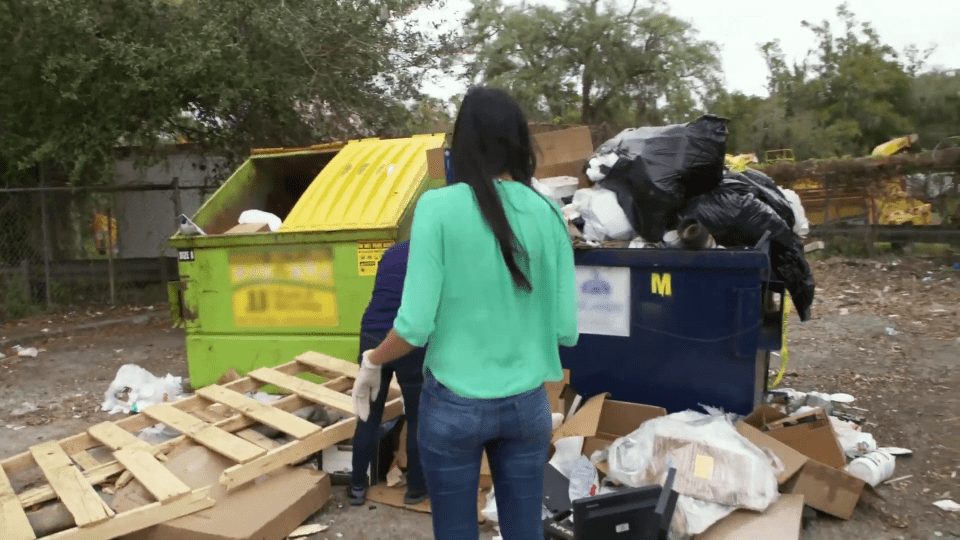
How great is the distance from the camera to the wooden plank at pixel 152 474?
9.53 feet

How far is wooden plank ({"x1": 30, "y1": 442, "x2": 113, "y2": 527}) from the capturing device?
2.75 metres

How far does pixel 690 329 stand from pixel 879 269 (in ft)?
29.3

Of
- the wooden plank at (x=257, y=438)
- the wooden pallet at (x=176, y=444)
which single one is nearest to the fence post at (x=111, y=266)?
the wooden pallet at (x=176, y=444)

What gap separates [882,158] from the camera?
11734mm

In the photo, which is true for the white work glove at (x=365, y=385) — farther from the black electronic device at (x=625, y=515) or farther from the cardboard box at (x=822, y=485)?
the cardboard box at (x=822, y=485)

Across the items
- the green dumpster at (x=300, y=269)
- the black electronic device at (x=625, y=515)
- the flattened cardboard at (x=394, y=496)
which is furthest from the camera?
the green dumpster at (x=300, y=269)

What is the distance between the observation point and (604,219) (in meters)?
3.62

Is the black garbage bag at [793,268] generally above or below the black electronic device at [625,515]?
above

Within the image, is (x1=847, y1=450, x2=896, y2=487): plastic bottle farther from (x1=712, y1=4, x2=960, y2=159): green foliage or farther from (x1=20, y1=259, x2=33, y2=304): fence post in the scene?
(x1=712, y1=4, x2=960, y2=159): green foliage

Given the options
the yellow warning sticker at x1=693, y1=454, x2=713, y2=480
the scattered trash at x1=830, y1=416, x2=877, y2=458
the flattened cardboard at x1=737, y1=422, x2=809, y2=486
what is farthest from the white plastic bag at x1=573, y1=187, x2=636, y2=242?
the scattered trash at x1=830, y1=416, x2=877, y2=458

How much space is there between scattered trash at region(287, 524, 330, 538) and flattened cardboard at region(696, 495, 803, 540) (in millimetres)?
1582

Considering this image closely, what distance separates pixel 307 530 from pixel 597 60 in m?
26.6

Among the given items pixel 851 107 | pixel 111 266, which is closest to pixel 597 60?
pixel 851 107

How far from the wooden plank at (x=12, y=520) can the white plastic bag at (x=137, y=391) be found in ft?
6.38
